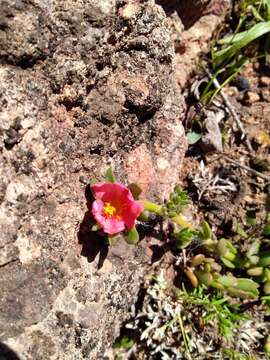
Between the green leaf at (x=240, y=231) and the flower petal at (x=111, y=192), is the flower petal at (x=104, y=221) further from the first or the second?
the green leaf at (x=240, y=231)

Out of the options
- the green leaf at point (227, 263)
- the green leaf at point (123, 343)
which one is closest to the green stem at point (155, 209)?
the green leaf at point (227, 263)

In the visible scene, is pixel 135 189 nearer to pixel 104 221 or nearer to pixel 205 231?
pixel 104 221

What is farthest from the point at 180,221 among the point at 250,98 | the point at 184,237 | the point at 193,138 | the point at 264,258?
the point at 250,98

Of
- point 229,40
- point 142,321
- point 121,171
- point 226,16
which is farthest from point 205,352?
point 226,16

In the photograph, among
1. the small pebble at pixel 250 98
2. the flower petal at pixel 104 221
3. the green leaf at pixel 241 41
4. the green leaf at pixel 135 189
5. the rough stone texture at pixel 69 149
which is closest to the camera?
the rough stone texture at pixel 69 149

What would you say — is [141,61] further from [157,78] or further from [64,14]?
[64,14]

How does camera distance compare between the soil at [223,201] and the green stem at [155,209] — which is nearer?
the green stem at [155,209]
